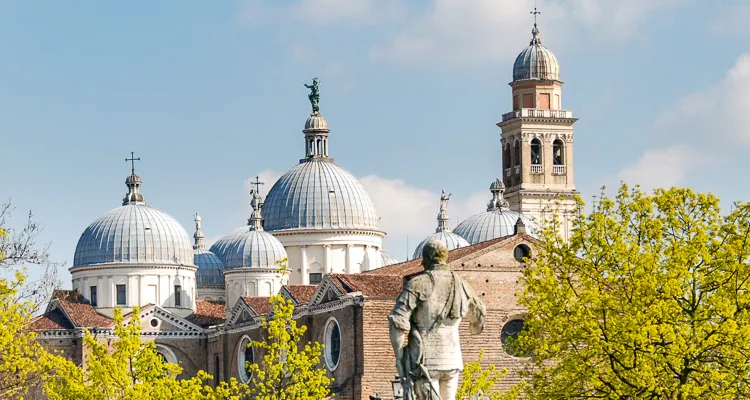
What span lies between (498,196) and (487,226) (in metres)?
4.00

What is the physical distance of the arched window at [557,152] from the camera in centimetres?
12300

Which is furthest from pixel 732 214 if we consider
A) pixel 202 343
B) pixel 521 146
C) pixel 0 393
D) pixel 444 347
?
pixel 521 146

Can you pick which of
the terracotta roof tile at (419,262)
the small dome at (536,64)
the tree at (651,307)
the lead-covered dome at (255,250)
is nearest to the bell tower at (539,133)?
the small dome at (536,64)

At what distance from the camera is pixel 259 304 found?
91.5 m

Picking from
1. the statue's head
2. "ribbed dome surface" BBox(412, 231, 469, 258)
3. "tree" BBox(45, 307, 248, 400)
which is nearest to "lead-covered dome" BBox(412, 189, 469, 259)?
"ribbed dome surface" BBox(412, 231, 469, 258)

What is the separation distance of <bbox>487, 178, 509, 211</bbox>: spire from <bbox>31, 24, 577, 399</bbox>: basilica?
14 centimetres

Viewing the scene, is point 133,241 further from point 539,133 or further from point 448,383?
point 448,383

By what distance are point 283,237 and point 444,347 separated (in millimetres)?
78682

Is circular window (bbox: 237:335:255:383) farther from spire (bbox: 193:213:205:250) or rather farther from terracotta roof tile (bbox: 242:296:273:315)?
spire (bbox: 193:213:205:250)

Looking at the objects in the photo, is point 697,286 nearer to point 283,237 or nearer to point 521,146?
point 283,237

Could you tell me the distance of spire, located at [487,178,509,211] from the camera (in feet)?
382

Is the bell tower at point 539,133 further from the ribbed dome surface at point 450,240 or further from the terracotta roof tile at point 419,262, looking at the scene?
the terracotta roof tile at point 419,262

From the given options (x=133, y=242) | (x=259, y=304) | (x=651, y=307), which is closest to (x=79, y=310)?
(x=133, y=242)

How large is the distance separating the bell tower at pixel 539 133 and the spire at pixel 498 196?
9.70 feet
